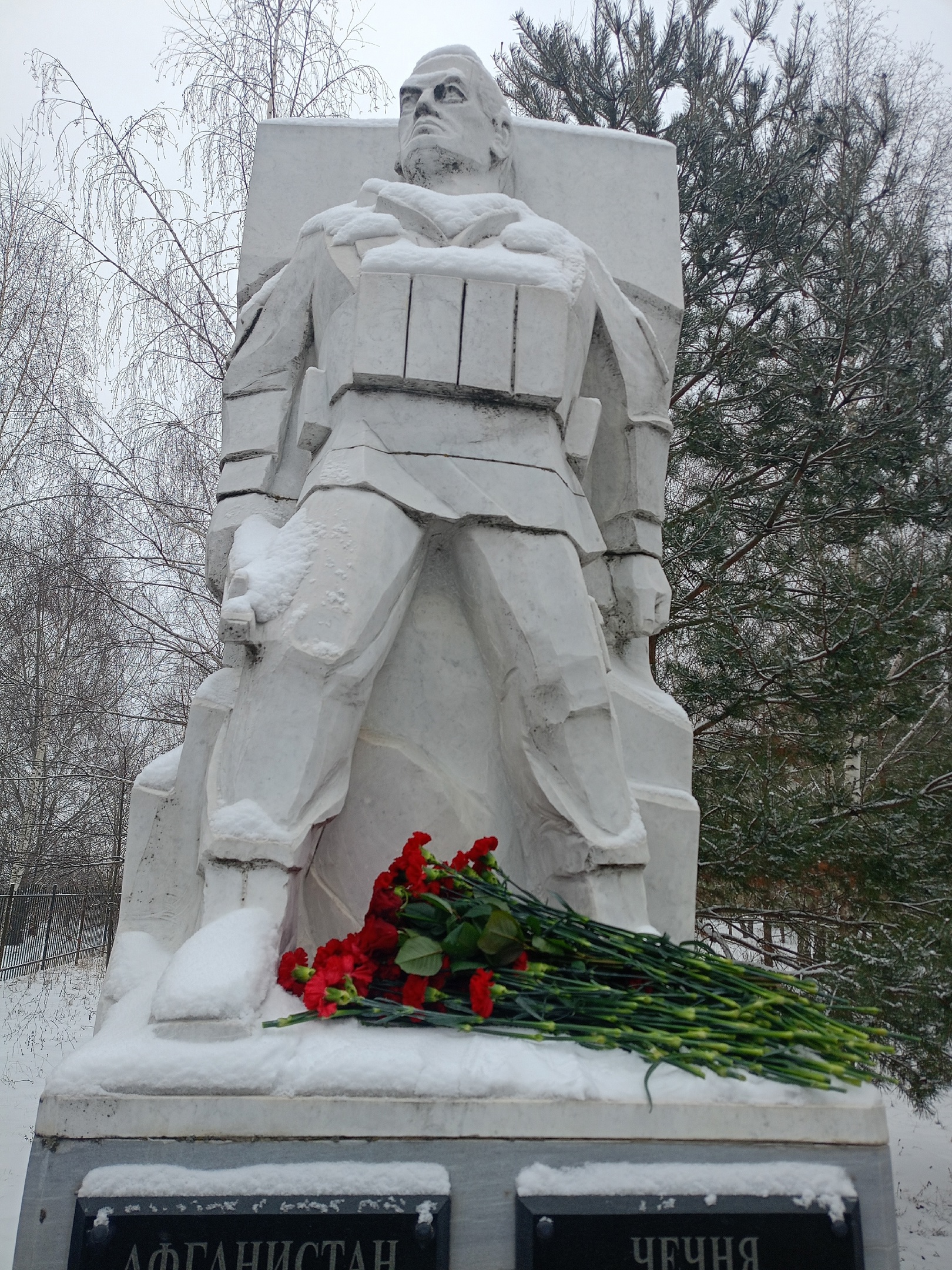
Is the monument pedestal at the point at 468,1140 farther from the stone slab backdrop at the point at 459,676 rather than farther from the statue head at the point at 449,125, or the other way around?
the statue head at the point at 449,125

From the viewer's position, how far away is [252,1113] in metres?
1.44

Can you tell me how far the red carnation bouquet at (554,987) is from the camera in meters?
1.62

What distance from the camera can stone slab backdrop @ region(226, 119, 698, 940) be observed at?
233cm

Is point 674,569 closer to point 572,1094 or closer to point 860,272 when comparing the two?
point 860,272

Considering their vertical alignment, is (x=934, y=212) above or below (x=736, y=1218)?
above

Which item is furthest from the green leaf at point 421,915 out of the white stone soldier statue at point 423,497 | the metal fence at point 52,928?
the metal fence at point 52,928

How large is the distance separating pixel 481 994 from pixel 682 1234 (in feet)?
1.36

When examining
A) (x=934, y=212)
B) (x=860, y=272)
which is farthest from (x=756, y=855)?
(x=934, y=212)

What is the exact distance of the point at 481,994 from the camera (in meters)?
1.65

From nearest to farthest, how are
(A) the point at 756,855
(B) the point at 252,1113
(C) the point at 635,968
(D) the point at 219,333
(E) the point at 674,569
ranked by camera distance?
(B) the point at 252,1113, (C) the point at 635,968, (A) the point at 756,855, (E) the point at 674,569, (D) the point at 219,333

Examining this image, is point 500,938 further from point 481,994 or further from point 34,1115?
point 34,1115

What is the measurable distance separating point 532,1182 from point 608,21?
7767 mm

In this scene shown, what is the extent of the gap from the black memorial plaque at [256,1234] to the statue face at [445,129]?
226 centimetres

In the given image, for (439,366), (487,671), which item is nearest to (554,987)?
(487,671)
